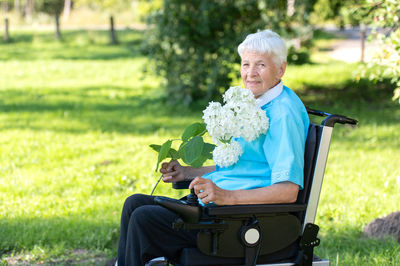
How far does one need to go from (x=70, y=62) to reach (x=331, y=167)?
14.0 m

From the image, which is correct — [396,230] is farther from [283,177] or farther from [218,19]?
[218,19]

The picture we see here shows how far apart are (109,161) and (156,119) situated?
283cm

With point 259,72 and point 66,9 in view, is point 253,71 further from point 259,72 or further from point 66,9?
point 66,9

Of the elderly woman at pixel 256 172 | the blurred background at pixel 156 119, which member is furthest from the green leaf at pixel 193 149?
the blurred background at pixel 156 119

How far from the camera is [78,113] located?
33.0 feet

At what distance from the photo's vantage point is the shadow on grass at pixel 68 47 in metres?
20.7

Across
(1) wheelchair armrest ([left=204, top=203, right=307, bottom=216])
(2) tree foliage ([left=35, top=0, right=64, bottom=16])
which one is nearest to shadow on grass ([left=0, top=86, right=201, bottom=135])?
(1) wheelchair armrest ([left=204, top=203, right=307, bottom=216])

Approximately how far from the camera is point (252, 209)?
254 centimetres

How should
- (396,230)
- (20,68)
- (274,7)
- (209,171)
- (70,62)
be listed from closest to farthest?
(209,171)
(396,230)
(274,7)
(20,68)
(70,62)

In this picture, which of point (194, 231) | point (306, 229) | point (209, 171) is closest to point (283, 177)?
point (306, 229)

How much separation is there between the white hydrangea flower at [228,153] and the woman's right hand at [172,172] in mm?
467

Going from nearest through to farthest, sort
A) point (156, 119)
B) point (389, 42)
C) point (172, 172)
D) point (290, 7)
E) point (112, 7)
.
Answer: point (172, 172) → point (389, 42) → point (156, 119) → point (290, 7) → point (112, 7)

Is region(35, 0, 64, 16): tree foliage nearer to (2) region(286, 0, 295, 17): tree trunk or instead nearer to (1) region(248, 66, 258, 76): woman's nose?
(2) region(286, 0, 295, 17): tree trunk

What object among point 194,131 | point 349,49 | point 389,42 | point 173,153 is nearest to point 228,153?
point 194,131
